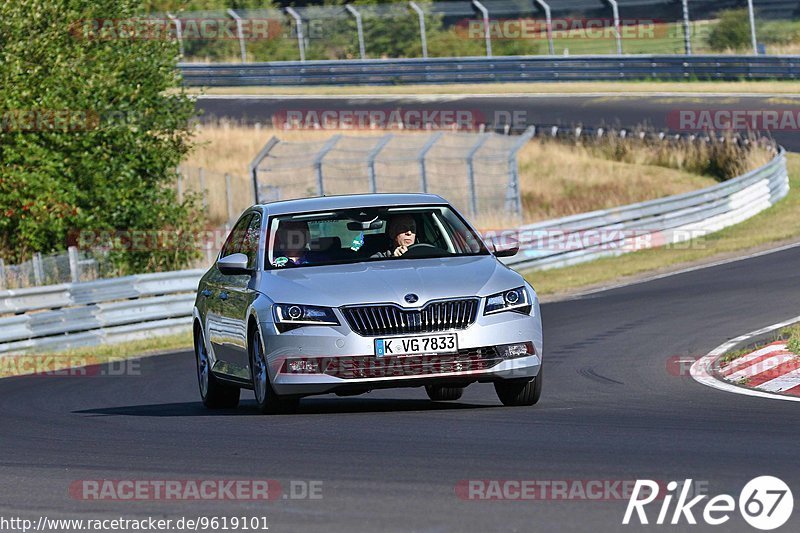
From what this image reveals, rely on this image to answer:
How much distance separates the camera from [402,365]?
1037cm

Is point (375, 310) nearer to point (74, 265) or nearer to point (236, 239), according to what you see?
point (236, 239)

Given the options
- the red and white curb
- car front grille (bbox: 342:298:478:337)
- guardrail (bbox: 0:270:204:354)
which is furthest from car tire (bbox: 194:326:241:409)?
guardrail (bbox: 0:270:204:354)

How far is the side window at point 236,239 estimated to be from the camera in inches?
492

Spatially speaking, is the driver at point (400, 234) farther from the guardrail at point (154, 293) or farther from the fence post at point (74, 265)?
the fence post at point (74, 265)

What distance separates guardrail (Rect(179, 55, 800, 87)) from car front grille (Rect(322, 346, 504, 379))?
37479 millimetres

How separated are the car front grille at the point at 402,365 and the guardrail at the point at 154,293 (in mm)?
10690

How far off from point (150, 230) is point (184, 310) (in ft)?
18.9

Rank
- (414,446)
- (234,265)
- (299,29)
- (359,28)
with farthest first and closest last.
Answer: (359,28) < (299,29) < (234,265) < (414,446)

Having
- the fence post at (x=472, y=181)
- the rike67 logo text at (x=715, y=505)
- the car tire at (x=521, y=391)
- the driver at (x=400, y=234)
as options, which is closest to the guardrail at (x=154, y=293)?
the fence post at (x=472, y=181)

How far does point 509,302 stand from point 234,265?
81.1 inches

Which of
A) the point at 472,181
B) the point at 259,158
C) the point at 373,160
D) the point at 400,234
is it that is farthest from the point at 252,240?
the point at 472,181

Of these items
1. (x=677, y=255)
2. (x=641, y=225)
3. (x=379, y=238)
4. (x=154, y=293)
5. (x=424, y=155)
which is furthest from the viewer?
(x=424, y=155)

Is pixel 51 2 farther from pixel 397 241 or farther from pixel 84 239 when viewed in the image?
pixel 397 241

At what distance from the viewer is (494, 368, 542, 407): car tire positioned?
10992mm
